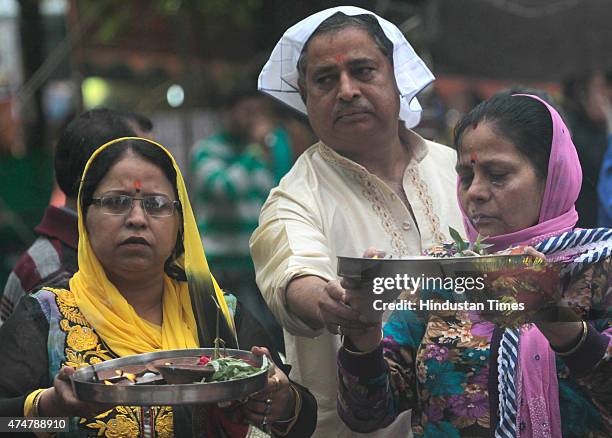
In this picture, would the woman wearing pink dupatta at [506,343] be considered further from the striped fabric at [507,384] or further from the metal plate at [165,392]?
the metal plate at [165,392]

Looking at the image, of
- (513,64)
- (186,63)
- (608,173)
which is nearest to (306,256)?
(608,173)

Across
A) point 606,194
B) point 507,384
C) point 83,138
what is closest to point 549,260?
point 507,384

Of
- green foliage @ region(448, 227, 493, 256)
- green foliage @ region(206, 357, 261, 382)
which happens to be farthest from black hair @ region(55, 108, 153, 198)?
green foliage @ region(448, 227, 493, 256)

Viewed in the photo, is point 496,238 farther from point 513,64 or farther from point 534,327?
point 513,64

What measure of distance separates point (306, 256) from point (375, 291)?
64cm

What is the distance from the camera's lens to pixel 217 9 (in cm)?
901

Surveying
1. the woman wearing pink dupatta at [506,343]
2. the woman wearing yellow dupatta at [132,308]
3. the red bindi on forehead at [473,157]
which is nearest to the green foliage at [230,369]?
the woman wearing yellow dupatta at [132,308]

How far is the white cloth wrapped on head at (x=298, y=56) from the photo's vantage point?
327 centimetres

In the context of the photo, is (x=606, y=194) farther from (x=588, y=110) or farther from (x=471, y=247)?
(x=471, y=247)

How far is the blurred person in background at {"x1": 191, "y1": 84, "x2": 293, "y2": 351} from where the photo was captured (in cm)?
754

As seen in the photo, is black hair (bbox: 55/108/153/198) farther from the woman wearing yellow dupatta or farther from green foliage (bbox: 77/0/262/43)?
green foliage (bbox: 77/0/262/43)

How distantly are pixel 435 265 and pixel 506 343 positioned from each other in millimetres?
404

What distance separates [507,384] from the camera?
8.36ft
